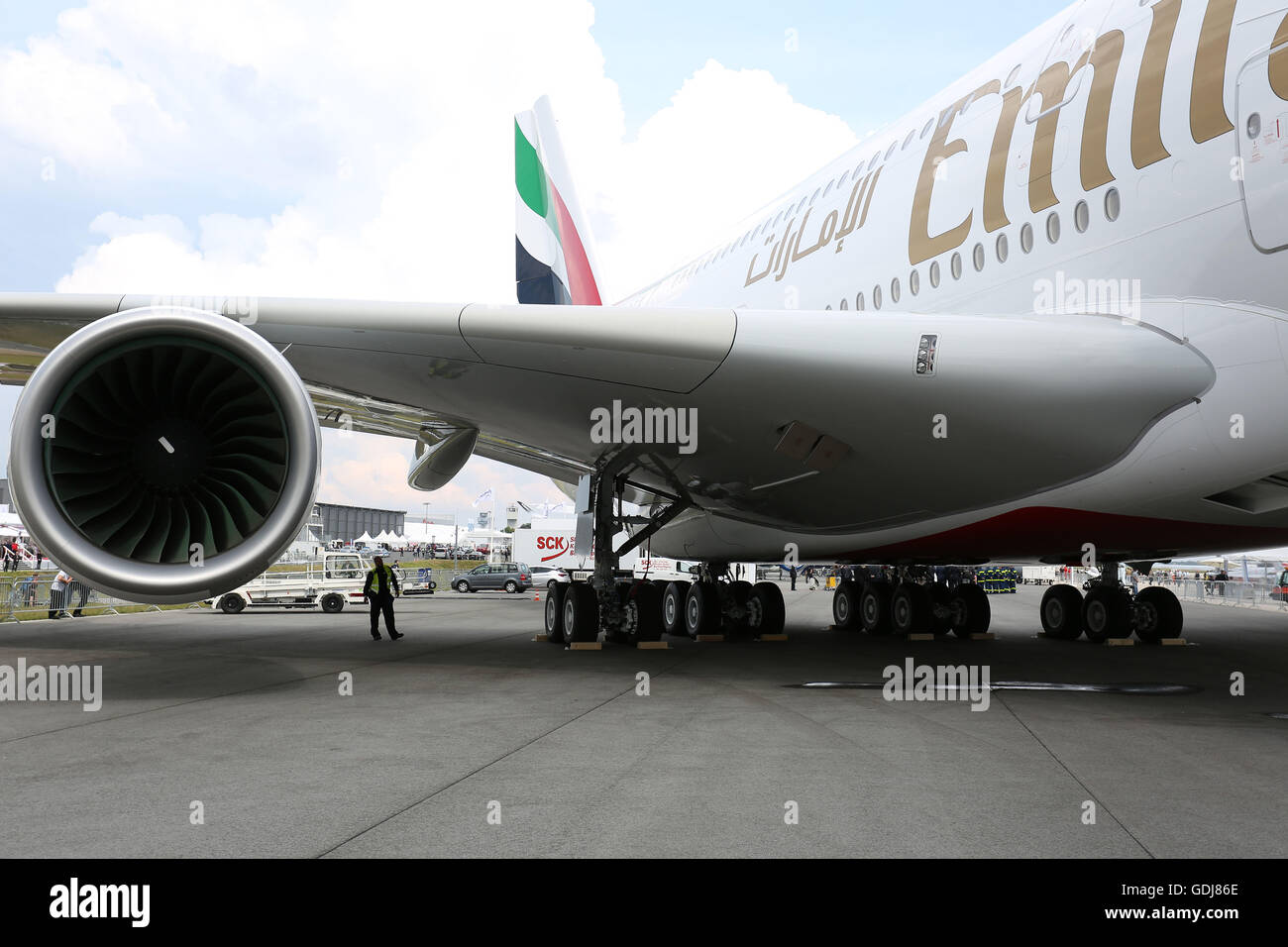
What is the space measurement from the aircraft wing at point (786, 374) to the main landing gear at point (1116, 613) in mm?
6853

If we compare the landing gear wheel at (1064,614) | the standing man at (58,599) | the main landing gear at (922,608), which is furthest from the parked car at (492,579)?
the landing gear wheel at (1064,614)

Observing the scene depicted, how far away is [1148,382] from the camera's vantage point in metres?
6.26

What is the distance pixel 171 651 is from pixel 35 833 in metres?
8.45

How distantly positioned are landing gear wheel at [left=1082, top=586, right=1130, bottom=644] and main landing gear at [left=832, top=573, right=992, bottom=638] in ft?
4.81

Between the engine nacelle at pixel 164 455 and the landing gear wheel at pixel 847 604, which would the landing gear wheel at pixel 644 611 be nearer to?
the engine nacelle at pixel 164 455

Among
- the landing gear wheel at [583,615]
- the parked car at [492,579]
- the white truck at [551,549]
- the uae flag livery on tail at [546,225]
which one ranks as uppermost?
the uae flag livery on tail at [546,225]

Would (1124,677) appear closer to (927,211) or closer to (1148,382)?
(1148,382)

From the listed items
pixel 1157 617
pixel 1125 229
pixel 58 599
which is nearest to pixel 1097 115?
pixel 1125 229

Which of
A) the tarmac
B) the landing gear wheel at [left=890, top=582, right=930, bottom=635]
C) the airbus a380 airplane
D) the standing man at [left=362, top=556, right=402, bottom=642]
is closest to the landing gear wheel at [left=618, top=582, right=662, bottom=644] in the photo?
the tarmac

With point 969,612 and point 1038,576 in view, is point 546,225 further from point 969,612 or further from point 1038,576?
point 1038,576

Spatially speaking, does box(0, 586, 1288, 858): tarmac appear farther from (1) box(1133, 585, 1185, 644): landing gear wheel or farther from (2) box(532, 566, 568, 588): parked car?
(2) box(532, 566, 568, 588): parked car

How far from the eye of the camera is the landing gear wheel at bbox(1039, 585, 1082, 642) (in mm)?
14695

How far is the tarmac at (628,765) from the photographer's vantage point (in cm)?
358
